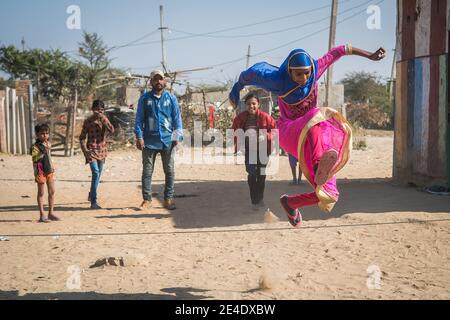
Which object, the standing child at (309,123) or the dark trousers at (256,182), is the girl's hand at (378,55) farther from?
the dark trousers at (256,182)

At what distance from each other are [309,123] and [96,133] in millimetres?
4618

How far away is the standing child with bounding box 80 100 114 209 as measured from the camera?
26.1 feet

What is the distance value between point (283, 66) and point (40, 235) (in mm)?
A: 3628

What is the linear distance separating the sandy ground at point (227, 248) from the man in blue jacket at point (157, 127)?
700 mm

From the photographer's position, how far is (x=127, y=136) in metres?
18.8

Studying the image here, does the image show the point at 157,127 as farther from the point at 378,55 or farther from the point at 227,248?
the point at 378,55

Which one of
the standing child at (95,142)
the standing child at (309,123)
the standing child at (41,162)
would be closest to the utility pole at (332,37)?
the standing child at (95,142)

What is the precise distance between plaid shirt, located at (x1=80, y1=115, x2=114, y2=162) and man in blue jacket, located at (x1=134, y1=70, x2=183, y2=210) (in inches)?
24.5

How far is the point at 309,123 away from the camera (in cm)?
430

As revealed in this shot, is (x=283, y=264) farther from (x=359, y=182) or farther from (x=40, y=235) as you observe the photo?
(x=359, y=182)

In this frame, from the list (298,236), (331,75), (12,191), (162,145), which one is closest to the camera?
(298,236)

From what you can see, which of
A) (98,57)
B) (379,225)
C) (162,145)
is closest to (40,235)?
(162,145)

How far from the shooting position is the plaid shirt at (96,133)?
798 centimetres

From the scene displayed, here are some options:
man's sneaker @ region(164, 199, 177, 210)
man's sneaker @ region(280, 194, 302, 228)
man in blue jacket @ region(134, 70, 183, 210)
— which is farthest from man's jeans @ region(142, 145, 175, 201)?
man's sneaker @ region(280, 194, 302, 228)
